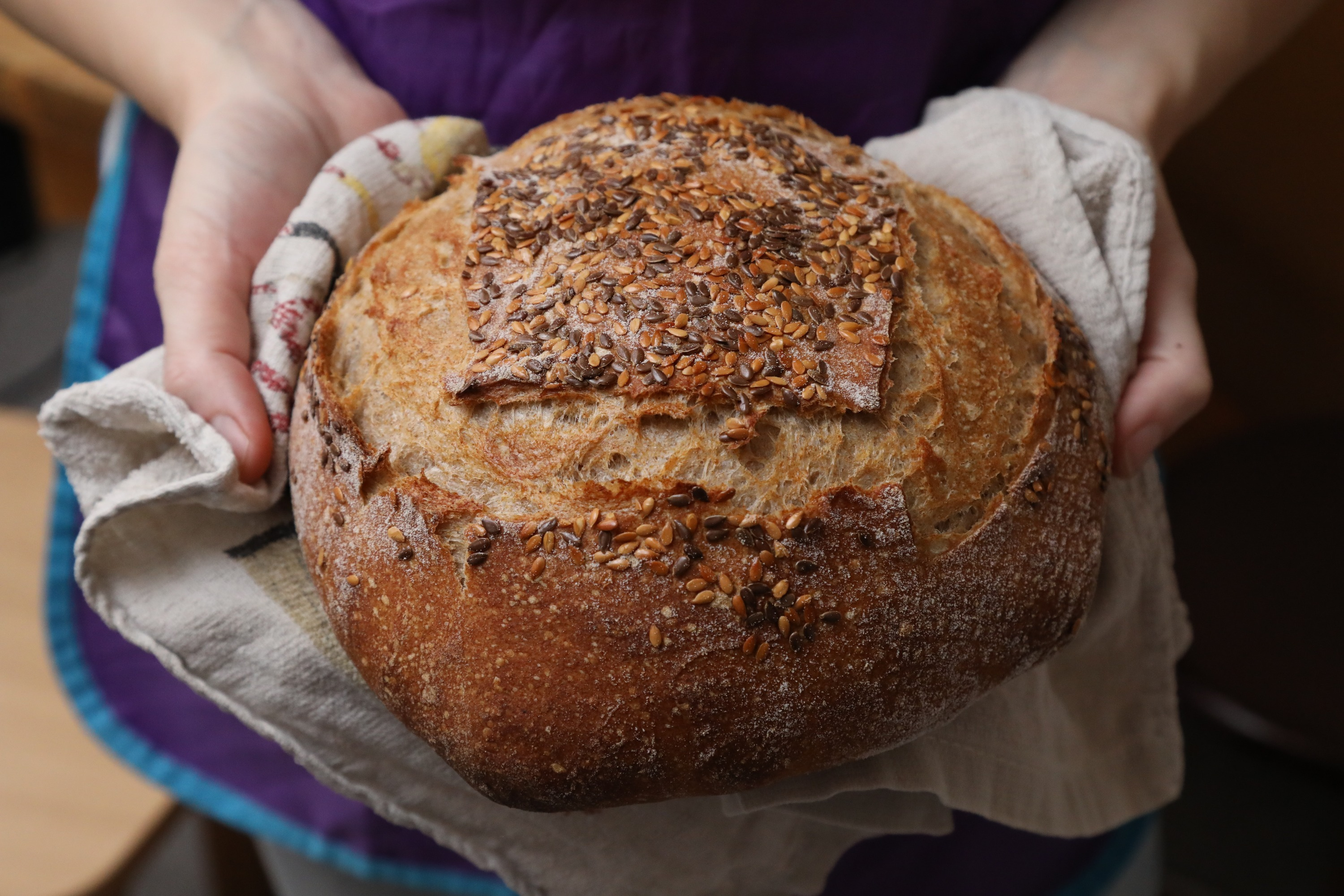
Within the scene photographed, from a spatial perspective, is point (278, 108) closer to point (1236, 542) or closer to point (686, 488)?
point (686, 488)

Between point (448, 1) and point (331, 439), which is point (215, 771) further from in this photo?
point (448, 1)

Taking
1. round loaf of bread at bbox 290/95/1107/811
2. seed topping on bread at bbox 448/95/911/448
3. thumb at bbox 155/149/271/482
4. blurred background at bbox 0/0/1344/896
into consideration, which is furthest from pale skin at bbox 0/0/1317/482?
blurred background at bbox 0/0/1344/896

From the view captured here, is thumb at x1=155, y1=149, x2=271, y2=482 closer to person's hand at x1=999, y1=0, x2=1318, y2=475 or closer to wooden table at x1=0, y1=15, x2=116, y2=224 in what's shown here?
person's hand at x1=999, y1=0, x2=1318, y2=475

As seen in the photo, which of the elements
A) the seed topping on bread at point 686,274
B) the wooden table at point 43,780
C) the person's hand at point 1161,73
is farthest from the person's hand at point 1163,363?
the wooden table at point 43,780

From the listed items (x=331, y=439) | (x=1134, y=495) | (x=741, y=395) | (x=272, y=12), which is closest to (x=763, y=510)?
(x=741, y=395)

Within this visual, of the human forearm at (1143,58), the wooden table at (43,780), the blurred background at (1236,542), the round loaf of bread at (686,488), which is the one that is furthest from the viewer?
the blurred background at (1236,542)

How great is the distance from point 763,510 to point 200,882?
3.30 metres

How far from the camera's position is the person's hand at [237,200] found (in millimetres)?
1144

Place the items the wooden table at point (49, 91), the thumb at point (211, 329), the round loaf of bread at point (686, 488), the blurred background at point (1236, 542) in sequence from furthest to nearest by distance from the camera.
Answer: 1. the wooden table at point (49, 91)
2. the blurred background at point (1236, 542)
3. the thumb at point (211, 329)
4. the round loaf of bread at point (686, 488)

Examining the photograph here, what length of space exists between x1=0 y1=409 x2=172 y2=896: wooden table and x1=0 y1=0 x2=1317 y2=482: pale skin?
4.39 feet

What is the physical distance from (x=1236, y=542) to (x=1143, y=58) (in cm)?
144

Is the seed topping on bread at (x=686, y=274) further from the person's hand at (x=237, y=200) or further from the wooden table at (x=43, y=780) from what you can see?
the wooden table at (x=43, y=780)

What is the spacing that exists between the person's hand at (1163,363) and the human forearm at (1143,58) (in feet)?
0.52

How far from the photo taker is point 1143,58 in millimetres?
1485
